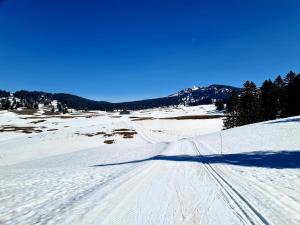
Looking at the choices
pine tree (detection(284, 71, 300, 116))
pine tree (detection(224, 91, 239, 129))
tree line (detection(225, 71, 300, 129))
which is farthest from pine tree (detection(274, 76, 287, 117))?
pine tree (detection(224, 91, 239, 129))

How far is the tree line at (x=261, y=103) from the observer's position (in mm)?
62531

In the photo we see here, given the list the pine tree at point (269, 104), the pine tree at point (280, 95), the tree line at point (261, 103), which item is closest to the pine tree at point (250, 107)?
the tree line at point (261, 103)

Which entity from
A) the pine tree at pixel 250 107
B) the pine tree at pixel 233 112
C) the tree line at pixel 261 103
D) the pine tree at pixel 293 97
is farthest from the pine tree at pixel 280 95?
the pine tree at pixel 233 112

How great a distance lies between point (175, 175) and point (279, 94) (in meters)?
62.5

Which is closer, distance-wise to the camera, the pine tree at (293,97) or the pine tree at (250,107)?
the pine tree at (293,97)

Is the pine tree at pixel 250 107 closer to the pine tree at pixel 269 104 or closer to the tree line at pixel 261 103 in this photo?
the tree line at pixel 261 103

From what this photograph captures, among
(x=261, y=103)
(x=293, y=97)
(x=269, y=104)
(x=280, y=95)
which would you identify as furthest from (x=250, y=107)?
(x=293, y=97)

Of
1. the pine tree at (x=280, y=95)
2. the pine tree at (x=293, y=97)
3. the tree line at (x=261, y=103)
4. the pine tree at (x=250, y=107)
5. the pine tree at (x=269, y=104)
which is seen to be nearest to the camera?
the pine tree at (x=293, y=97)

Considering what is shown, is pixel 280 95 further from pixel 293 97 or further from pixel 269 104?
pixel 293 97

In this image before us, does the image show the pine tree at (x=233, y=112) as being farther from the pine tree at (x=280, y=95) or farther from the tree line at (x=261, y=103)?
the pine tree at (x=280, y=95)

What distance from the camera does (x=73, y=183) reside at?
13102 millimetres

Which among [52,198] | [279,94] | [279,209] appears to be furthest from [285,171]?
[279,94]

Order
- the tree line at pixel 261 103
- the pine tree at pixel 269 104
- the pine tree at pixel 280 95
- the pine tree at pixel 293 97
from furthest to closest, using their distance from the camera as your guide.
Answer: the pine tree at pixel 269 104 → the pine tree at pixel 280 95 → the tree line at pixel 261 103 → the pine tree at pixel 293 97

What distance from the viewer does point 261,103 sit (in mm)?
68000
